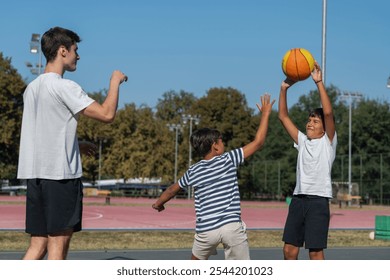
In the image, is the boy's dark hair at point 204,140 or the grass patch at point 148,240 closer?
the boy's dark hair at point 204,140

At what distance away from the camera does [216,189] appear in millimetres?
6285

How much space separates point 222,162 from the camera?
638cm

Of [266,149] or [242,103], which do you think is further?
[266,149]

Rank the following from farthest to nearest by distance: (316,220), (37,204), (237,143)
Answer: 1. (237,143)
2. (316,220)
3. (37,204)

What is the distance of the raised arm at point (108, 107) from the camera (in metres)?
5.45

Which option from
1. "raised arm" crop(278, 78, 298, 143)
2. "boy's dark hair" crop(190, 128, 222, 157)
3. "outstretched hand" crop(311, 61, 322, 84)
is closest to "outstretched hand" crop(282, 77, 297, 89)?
"raised arm" crop(278, 78, 298, 143)

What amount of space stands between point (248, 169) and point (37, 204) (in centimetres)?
6915

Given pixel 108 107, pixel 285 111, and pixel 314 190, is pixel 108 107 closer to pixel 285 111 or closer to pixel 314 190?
pixel 314 190

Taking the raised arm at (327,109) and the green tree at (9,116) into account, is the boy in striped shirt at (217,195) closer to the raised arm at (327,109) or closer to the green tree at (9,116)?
the raised arm at (327,109)

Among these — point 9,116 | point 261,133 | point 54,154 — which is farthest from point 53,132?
point 9,116

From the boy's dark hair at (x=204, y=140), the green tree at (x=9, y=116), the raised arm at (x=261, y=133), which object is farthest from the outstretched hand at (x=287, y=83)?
the green tree at (x=9, y=116)

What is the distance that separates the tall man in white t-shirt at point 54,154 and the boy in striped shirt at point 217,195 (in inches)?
44.3

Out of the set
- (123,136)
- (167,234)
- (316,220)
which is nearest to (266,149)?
(123,136)
